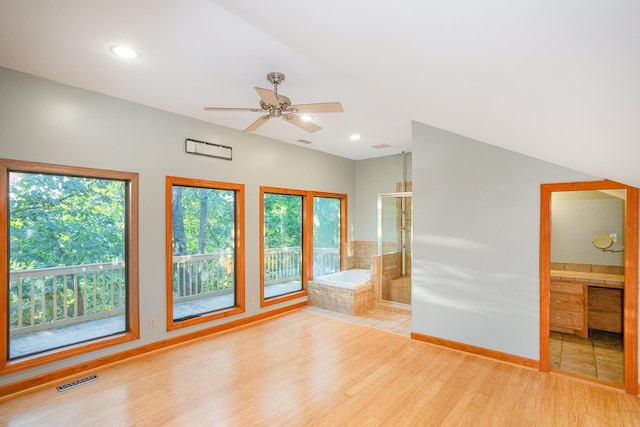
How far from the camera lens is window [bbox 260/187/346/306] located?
214 inches

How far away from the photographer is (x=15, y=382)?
282 cm

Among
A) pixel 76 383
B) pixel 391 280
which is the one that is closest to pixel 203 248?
pixel 76 383

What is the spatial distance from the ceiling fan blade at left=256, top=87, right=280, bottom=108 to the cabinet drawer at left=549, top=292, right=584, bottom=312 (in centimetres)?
418

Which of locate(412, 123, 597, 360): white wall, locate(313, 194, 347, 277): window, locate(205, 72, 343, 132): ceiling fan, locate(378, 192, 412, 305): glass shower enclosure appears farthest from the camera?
locate(313, 194, 347, 277): window

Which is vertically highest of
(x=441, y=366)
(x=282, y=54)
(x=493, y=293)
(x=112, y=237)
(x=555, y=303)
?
(x=282, y=54)

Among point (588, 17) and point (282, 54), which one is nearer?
point (588, 17)

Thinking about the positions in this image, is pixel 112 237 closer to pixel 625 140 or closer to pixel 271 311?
pixel 271 311

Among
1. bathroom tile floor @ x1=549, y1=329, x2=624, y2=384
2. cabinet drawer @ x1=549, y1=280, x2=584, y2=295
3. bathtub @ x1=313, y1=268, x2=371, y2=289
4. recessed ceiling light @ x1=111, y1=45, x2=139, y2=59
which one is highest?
recessed ceiling light @ x1=111, y1=45, x2=139, y2=59

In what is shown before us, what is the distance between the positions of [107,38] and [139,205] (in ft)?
6.06

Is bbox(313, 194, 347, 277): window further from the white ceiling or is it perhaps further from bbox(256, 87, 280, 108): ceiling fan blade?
bbox(256, 87, 280, 108): ceiling fan blade

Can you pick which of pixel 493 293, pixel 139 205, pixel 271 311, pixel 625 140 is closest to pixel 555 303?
pixel 493 293

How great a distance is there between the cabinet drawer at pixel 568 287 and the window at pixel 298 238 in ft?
11.4

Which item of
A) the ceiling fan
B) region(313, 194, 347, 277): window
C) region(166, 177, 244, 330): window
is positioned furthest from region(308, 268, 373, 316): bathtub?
the ceiling fan

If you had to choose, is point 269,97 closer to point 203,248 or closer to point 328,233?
point 203,248
